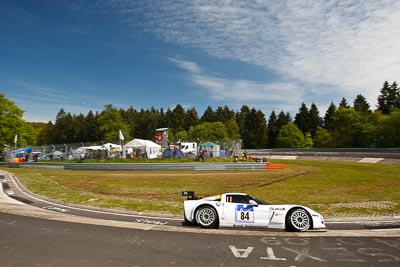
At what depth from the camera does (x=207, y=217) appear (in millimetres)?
9641

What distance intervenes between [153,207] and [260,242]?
631cm

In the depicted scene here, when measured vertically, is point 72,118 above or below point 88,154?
above

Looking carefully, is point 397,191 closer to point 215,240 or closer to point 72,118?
point 215,240

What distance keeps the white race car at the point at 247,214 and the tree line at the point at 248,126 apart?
4632 cm

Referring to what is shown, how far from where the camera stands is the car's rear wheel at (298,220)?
29.6 ft

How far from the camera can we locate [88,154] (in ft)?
127

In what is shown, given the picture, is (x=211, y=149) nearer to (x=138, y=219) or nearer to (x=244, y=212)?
(x=138, y=219)

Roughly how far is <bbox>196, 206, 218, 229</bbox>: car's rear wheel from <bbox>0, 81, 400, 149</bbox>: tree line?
46.3 meters

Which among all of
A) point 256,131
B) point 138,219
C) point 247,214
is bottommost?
point 138,219

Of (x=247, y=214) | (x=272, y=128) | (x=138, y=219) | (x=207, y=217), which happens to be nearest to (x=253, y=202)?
(x=247, y=214)

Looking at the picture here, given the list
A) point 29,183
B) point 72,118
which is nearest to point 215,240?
point 29,183

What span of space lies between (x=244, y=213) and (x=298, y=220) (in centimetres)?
154

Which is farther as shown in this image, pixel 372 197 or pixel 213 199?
pixel 372 197

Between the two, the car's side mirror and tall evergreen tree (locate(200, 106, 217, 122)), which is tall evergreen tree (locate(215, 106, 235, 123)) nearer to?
tall evergreen tree (locate(200, 106, 217, 122))
